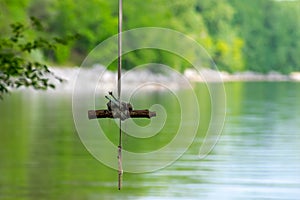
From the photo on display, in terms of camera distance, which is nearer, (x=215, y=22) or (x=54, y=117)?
(x=54, y=117)

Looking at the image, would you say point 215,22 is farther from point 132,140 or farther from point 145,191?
point 145,191

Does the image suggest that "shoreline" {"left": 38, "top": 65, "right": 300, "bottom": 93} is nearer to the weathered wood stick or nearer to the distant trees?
the distant trees

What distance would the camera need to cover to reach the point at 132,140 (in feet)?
95.2

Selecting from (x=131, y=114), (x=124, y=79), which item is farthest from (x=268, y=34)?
(x=131, y=114)

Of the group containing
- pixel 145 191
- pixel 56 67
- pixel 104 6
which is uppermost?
pixel 104 6

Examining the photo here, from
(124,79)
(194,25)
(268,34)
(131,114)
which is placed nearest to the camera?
(131,114)

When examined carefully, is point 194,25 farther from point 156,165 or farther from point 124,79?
point 156,165

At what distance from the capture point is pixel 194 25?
107500mm

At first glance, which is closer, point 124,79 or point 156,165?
point 156,165

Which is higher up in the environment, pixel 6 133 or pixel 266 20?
pixel 266 20

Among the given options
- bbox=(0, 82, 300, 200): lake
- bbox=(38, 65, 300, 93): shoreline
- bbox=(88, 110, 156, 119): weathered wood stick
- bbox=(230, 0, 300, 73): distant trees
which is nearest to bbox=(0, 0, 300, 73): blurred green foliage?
bbox=(230, 0, 300, 73): distant trees

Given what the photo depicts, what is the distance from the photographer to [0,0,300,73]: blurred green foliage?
81.2 meters

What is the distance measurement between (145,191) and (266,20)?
450 feet

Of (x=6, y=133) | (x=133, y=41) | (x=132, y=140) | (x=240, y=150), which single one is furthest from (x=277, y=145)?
(x=133, y=41)
